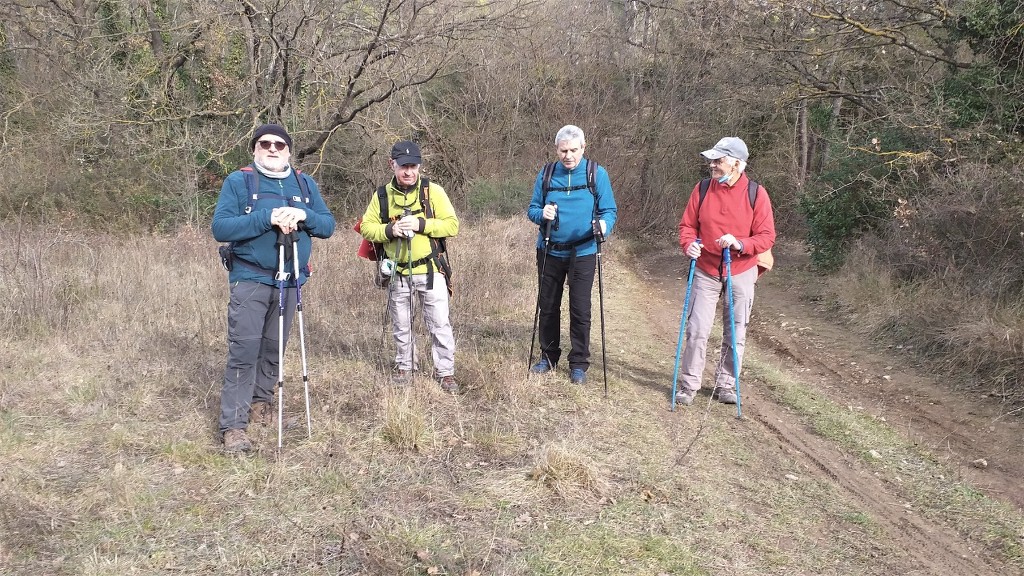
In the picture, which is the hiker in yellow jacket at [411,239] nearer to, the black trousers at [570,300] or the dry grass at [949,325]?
the black trousers at [570,300]

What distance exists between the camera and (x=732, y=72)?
16172 millimetres

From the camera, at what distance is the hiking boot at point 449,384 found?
5.45 metres

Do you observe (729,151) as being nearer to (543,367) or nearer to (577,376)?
(577,376)

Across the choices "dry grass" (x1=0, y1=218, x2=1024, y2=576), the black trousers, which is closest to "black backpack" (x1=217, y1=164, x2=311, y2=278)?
"dry grass" (x1=0, y1=218, x2=1024, y2=576)

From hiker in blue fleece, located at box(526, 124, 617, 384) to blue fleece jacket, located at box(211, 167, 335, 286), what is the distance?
191cm

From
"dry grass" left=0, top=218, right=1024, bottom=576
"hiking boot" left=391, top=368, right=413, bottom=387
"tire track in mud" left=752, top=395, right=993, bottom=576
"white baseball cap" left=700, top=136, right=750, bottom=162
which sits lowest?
"tire track in mud" left=752, top=395, right=993, bottom=576

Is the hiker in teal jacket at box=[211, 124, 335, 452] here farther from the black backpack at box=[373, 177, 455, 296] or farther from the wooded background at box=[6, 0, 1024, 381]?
the wooded background at box=[6, 0, 1024, 381]

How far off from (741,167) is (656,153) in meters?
13.3

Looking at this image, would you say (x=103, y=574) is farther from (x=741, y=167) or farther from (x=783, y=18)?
(x=783, y=18)

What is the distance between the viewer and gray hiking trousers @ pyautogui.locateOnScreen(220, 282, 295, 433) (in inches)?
165

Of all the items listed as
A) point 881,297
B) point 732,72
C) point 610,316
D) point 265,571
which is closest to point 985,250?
point 881,297

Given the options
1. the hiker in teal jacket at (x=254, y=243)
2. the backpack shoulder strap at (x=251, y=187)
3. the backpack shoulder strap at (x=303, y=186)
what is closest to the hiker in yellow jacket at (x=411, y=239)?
the backpack shoulder strap at (x=303, y=186)

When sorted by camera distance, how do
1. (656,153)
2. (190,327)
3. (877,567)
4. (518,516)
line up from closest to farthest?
(877,567) < (518,516) < (190,327) < (656,153)

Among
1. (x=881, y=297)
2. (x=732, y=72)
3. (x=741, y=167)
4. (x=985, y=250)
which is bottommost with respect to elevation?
(x=881, y=297)
